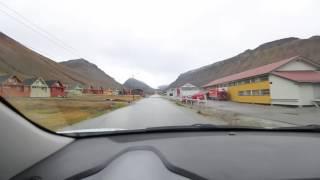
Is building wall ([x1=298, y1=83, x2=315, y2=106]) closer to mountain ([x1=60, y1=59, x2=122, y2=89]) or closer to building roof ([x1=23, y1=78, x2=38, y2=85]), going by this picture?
mountain ([x1=60, y1=59, x2=122, y2=89])

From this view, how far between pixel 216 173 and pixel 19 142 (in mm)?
1332

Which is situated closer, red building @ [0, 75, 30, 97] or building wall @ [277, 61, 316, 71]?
red building @ [0, 75, 30, 97]

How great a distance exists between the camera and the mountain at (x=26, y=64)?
3.16 meters

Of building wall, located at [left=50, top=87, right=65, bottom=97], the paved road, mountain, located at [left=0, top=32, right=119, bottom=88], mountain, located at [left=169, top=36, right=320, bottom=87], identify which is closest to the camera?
mountain, located at [left=0, top=32, right=119, bottom=88]

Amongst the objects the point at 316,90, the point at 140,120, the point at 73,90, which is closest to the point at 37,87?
the point at 73,90

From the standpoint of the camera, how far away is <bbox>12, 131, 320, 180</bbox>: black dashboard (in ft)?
7.45

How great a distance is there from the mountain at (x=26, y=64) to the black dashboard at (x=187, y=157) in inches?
34.5

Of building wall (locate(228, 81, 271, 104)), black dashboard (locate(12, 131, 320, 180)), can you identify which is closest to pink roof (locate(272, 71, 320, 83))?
building wall (locate(228, 81, 271, 104))

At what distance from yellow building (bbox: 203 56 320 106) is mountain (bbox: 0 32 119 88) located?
3469cm

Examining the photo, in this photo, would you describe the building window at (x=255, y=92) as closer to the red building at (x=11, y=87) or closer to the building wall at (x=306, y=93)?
the building wall at (x=306, y=93)

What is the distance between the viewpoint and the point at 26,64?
3863 mm

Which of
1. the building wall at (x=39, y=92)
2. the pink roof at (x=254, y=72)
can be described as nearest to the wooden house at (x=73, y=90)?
the building wall at (x=39, y=92)

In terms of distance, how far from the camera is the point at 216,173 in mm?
2328

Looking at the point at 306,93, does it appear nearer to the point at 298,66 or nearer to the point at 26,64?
the point at 298,66
